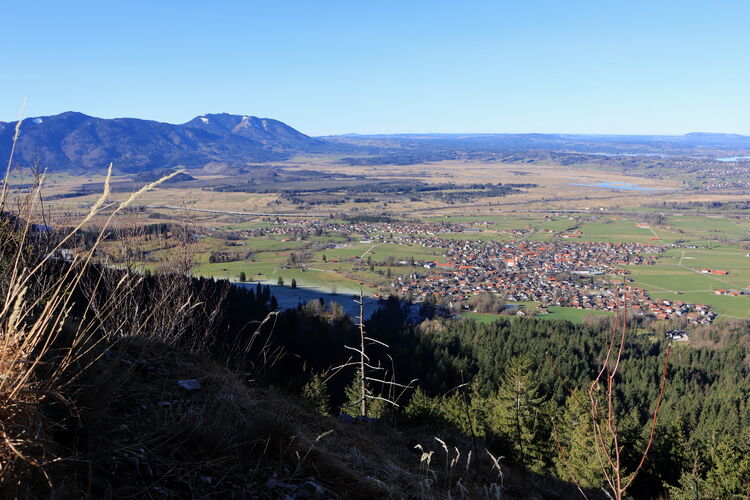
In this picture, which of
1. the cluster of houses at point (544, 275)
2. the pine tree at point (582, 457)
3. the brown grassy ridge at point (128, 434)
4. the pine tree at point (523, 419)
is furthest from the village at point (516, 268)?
the brown grassy ridge at point (128, 434)

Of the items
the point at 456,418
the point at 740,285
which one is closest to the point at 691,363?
the point at 456,418

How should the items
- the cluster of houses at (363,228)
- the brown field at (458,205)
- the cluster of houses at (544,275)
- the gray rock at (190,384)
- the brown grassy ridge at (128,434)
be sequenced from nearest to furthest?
the brown grassy ridge at (128,434) < the gray rock at (190,384) < the cluster of houses at (544,275) < the cluster of houses at (363,228) < the brown field at (458,205)

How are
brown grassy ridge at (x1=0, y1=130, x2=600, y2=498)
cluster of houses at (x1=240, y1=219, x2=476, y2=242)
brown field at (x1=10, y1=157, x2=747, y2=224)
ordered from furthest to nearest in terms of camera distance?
brown field at (x1=10, y1=157, x2=747, y2=224) → cluster of houses at (x1=240, y1=219, x2=476, y2=242) → brown grassy ridge at (x1=0, y1=130, x2=600, y2=498)

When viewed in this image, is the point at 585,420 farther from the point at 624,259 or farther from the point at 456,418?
the point at 624,259

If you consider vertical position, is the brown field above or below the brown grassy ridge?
below

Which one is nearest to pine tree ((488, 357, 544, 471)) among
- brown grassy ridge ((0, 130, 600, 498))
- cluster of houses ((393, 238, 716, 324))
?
brown grassy ridge ((0, 130, 600, 498))

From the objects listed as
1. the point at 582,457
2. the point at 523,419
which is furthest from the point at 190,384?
the point at 582,457

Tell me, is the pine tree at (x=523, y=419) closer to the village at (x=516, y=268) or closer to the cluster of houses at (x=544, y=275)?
the village at (x=516, y=268)

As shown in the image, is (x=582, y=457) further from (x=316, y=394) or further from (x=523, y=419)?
(x=316, y=394)

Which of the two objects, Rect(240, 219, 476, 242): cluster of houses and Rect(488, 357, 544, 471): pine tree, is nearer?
Rect(488, 357, 544, 471): pine tree

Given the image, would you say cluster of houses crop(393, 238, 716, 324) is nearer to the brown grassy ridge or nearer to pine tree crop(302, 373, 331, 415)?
pine tree crop(302, 373, 331, 415)

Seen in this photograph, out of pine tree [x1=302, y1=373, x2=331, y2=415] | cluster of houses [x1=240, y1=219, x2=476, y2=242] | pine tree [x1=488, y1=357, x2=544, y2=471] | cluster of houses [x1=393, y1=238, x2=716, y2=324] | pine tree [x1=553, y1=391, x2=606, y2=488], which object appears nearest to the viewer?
pine tree [x1=302, y1=373, x2=331, y2=415]
